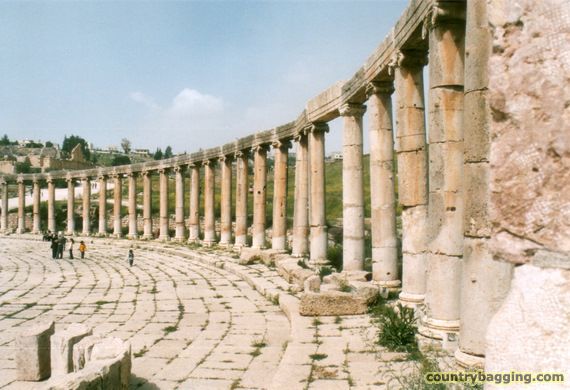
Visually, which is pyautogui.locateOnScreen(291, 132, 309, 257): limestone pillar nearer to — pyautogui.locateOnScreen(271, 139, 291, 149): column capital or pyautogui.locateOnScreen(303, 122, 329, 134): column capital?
pyautogui.locateOnScreen(303, 122, 329, 134): column capital

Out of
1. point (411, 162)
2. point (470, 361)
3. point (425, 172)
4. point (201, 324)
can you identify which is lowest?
point (201, 324)

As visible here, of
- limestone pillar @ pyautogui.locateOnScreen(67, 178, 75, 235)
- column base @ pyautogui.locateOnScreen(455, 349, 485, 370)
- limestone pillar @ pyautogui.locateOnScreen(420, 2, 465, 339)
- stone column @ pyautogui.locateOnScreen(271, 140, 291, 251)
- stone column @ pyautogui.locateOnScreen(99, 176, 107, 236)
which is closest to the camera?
column base @ pyautogui.locateOnScreen(455, 349, 485, 370)

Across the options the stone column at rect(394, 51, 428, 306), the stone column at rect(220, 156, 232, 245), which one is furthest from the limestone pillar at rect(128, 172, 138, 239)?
the stone column at rect(394, 51, 428, 306)

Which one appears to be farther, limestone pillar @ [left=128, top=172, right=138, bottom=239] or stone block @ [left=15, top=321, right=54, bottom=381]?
limestone pillar @ [left=128, top=172, right=138, bottom=239]

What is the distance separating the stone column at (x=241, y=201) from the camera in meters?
25.6

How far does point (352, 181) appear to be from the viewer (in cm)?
1447

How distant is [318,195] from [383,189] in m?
5.44

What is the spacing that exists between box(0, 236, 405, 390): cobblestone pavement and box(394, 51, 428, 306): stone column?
1622 mm

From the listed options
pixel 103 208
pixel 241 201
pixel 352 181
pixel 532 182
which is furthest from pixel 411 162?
pixel 103 208

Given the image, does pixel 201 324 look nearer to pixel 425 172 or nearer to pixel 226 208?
pixel 425 172

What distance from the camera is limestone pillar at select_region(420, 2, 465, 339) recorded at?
24.1ft

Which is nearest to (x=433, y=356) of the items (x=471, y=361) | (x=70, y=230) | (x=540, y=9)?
(x=471, y=361)

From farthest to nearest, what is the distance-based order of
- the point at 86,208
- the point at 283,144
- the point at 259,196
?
the point at 86,208 < the point at 259,196 < the point at 283,144

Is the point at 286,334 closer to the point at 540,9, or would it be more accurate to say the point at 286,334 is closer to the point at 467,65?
the point at 467,65
